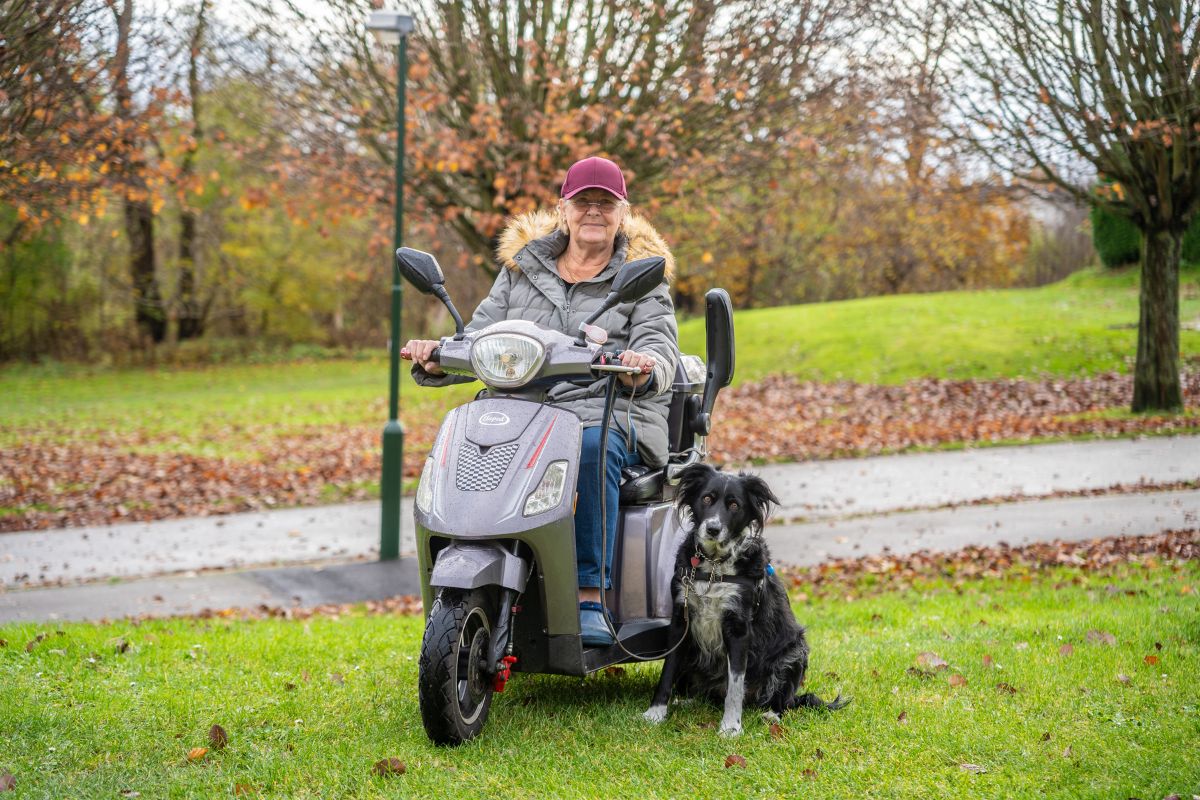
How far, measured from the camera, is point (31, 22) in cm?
688

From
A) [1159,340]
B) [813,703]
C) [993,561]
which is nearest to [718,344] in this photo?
[813,703]

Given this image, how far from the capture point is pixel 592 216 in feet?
16.1

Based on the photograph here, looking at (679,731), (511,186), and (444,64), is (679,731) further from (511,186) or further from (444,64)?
(444,64)

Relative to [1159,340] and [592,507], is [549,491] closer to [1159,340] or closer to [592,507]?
[592,507]

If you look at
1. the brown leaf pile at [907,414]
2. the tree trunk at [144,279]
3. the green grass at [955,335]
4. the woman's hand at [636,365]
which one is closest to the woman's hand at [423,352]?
the woman's hand at [636,365]

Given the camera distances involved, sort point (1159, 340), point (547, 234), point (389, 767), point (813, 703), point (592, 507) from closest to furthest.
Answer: point (389, 767) → point (592, 507) → point (813, 703) → point (547, 234) → point (1159, 340)

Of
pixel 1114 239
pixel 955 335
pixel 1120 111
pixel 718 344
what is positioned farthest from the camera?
pixel 1114 239

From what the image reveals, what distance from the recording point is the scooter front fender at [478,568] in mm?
3938

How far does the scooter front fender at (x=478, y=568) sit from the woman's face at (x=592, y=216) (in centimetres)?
151

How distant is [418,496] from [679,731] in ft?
4.56

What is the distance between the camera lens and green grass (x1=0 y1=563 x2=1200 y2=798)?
3.83 meters

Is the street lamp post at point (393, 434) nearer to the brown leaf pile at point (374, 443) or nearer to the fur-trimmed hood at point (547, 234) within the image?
the brown leaf pile at point (374, 443)

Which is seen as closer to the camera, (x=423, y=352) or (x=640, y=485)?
(x=423, y=352)

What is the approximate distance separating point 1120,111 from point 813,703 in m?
10.2
